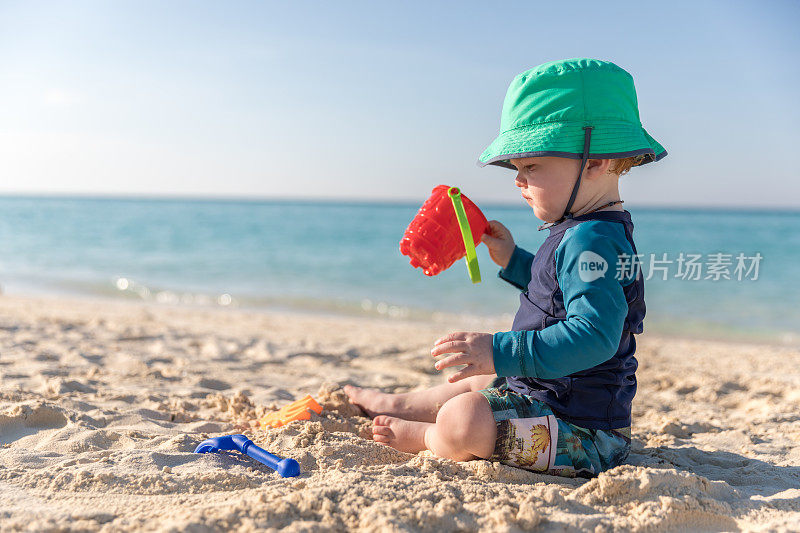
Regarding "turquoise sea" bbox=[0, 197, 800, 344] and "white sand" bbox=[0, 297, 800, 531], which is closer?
"white sand" bbox=[0, 297, 800, 531]

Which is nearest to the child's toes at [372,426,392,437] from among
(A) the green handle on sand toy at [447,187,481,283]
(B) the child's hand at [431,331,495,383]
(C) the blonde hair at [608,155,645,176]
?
(B) the child's hand at [431,331,495,383]

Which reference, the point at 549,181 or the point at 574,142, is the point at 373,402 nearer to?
the point at 549,181

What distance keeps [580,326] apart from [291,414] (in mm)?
1221

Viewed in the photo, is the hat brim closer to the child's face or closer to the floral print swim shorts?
the child's face

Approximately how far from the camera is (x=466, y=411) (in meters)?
1.92

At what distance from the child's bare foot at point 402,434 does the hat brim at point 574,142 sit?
99 centimetres

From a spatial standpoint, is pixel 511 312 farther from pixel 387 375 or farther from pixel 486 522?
pixel 486 522

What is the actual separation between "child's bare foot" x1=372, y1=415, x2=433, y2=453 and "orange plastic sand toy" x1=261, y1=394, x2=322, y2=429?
0.33 metres

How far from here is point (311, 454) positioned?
6.57 feet

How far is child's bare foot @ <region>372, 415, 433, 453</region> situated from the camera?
2.13m

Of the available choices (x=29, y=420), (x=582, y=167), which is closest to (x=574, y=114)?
(x=582, y=167)

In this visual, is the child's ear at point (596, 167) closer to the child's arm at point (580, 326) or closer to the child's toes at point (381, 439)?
the child's arm at point (580, 326)

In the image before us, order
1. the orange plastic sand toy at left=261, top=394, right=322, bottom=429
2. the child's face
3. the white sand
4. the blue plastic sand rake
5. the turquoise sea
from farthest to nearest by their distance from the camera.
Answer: the turquoise sea → the orange plastic sand toy at left=261, top=394, right=322, bottom=429 → the child's face → the blue plastic sand rake → the white sand

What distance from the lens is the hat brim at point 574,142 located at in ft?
6.21
